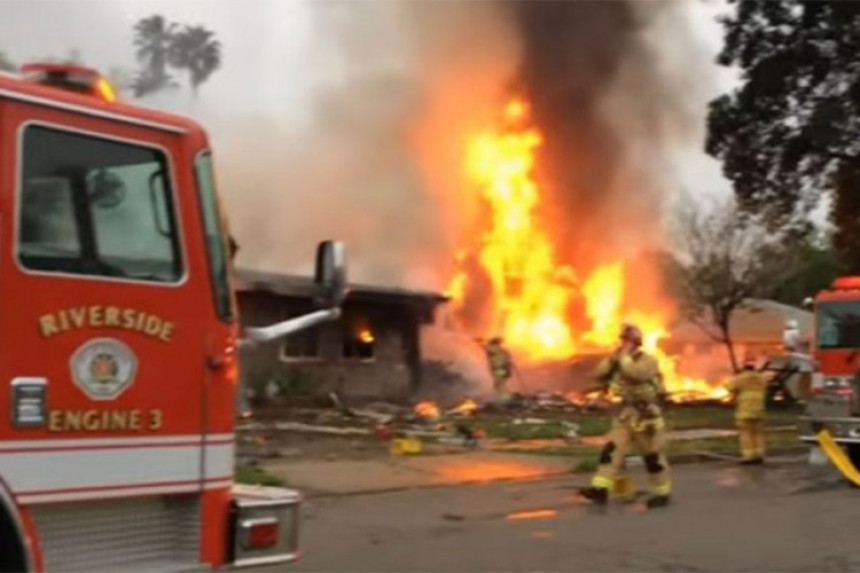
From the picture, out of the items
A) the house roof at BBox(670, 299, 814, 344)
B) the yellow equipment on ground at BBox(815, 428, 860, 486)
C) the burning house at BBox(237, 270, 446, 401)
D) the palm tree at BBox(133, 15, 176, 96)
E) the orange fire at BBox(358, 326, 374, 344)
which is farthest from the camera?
the palm tree at BBox(133, 15, 176, 96)

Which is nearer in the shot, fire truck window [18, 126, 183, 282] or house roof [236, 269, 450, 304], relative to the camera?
fire truck window [18, 126, 183, 282]

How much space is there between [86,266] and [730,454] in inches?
524

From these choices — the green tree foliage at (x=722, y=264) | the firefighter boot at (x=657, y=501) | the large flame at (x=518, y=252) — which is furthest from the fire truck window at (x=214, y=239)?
the green tree foliage at (x=722, y=264)

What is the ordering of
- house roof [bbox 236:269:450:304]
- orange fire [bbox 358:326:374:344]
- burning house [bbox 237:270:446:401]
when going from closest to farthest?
1. house roof [bbox 236:269:450:304]
2. burning house [bbox 237:270:446:401]
3. orange fire [bbox 358:326:374:344]

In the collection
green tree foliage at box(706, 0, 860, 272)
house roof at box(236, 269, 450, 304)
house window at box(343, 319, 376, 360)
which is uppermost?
green tree foliage at box(706, 0, 860, 272)

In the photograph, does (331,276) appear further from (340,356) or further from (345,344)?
(345,344)

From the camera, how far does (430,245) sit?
3134 centimetres

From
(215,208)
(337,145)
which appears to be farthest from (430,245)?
(215,208)

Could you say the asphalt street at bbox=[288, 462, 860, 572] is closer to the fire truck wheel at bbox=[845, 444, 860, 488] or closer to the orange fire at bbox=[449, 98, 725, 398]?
the fire truck wheel at bbox=[845, 444, 860, 488]

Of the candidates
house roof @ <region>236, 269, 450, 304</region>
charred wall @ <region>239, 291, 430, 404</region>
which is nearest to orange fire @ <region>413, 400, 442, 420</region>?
house roof @ <region>236, 269, 450, 304</region>

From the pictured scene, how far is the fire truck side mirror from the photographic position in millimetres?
5031

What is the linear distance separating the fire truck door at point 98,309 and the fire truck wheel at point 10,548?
0.31 feet

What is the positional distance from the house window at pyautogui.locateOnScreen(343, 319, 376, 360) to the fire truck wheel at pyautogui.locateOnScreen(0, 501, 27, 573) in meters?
22.1

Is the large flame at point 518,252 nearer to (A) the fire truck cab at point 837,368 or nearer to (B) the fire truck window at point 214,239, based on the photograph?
(A) the fire truck cab at point 837,368
